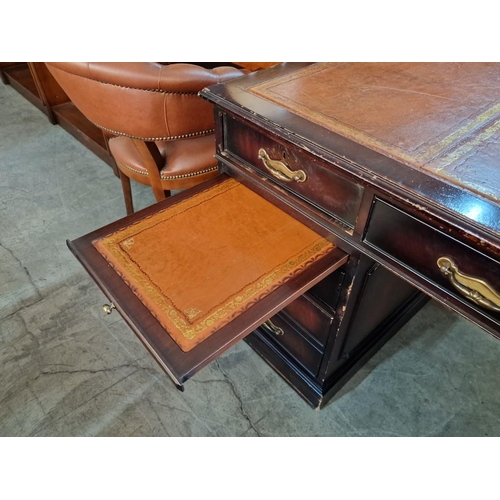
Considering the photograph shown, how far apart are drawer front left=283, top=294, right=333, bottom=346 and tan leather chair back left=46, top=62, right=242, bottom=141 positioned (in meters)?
0.57

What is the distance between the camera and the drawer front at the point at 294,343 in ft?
3.28

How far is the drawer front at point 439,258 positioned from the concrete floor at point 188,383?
659 millimetres

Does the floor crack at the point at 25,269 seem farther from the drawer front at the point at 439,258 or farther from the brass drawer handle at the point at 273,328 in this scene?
the drawer front at the point at 439,258

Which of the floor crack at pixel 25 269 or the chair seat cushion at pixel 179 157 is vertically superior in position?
the chair seat cushion at pixel 179 157

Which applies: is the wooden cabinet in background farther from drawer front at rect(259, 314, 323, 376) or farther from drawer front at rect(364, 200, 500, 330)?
drawer front at rect(364, 200, 500, 330)

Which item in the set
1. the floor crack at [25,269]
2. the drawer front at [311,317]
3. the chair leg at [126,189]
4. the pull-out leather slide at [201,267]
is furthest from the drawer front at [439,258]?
the floor crack at [25,269]

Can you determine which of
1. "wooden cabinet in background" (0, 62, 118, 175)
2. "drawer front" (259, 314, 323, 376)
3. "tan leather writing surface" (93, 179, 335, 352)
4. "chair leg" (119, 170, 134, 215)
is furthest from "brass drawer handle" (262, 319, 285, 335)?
"wooden cabinet in background" (0, 62, 118, 175)

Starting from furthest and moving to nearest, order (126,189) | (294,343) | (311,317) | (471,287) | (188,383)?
(126,189)
(188,383)
(294,343)
(311,317)
(471,287)

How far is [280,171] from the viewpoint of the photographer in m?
0.74

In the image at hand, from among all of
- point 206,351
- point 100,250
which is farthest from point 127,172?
point 206,351

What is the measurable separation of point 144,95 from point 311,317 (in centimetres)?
68

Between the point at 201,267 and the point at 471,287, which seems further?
the point at 201,267

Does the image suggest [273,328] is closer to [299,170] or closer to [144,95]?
[299,170]

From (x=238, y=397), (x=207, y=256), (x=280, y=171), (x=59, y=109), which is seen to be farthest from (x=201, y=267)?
(x=59, y=109)
